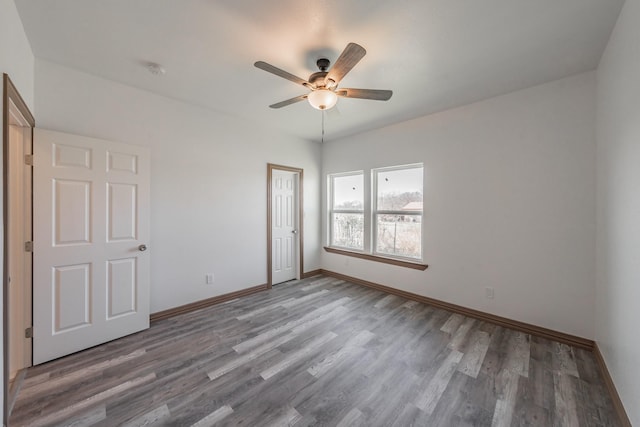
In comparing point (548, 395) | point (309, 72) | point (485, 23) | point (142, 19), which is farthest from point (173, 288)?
point (485, 23)

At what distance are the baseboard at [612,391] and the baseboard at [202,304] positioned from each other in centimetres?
363

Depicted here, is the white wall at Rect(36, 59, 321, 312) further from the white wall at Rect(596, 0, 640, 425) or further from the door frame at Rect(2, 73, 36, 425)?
the white wall at Rect(596, 0, 640, 425)

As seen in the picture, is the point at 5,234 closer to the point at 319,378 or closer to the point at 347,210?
the point at 319,378

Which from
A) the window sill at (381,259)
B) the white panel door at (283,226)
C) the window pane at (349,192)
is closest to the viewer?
the window sill at (381,259)

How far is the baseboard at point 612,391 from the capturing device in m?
1.54

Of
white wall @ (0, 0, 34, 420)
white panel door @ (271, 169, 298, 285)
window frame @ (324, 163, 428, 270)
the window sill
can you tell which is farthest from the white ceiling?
the window sill

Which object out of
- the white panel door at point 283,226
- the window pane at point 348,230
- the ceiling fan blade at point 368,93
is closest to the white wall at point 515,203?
the window pane at point 348,230

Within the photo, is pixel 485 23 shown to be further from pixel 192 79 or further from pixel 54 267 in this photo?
pixel 54 267

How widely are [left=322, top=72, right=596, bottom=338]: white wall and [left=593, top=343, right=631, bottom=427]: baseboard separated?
26 cm

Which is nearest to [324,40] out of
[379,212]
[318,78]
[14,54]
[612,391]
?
[318,78]

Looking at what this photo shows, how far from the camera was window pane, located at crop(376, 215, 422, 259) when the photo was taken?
144 inches

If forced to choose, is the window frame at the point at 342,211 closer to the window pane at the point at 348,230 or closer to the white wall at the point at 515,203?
the window pane at the point at 348,230

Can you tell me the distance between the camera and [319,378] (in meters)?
1.95

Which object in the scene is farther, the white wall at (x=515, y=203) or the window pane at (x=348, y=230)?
the window pane at (x=348, y=230)
